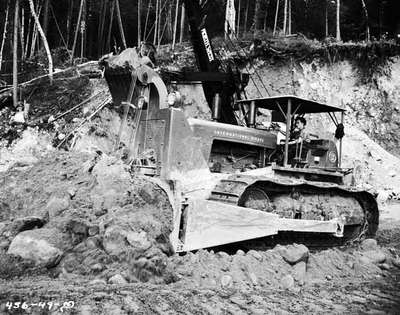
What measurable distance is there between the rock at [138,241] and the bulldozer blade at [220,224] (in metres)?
0.75

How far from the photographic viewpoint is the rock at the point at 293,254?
6.30 m

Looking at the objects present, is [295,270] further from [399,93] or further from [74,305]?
[399,93]

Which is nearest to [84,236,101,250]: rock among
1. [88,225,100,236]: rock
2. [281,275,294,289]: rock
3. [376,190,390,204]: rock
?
[88,225,100,236]: rock

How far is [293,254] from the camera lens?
6.37 meters

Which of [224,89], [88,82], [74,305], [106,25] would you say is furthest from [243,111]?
[106,25]

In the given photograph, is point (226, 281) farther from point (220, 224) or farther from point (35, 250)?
point (35, 250)

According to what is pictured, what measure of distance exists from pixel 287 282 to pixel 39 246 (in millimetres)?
2881

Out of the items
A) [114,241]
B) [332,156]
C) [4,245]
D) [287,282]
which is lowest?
[287,282]

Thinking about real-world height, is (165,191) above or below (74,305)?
above

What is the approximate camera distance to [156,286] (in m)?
4.80

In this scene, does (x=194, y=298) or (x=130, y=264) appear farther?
(x=130, y=264)

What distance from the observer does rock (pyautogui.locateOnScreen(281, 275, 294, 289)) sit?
5.57m

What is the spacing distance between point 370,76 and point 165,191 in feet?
47.4

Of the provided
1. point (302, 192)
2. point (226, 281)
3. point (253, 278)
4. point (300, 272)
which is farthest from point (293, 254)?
point (302, 192)
